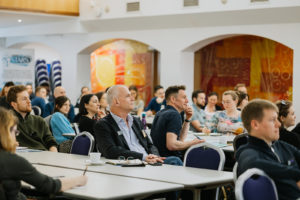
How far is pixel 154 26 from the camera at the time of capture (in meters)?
14.4

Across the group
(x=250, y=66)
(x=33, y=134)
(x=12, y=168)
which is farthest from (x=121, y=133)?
(x=250, y=66)

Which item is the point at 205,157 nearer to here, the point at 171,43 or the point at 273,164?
the point at 273,164

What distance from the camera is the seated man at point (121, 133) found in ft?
17.4

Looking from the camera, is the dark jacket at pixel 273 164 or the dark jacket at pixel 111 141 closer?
the dark jacket at pixel 273 164

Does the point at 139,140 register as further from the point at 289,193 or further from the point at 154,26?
the point at 154,26

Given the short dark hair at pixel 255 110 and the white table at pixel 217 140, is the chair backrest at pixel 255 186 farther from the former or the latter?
the white table at pixel 217 140

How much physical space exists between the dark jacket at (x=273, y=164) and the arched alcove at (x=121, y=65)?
1245 centimetres

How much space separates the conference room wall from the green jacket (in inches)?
273

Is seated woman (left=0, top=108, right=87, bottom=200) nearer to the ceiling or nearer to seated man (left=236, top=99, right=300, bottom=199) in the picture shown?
seated man (left=236, top=99, right=300, bottom=199)

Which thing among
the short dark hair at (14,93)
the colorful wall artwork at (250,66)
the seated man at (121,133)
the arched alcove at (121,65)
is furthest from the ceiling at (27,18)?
the seated man at (121,133)

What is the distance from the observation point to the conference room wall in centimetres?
1211

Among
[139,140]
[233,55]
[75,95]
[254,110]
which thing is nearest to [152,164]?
[139,140]

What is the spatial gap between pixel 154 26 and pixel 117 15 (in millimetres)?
1040

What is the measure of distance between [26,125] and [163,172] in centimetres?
234
